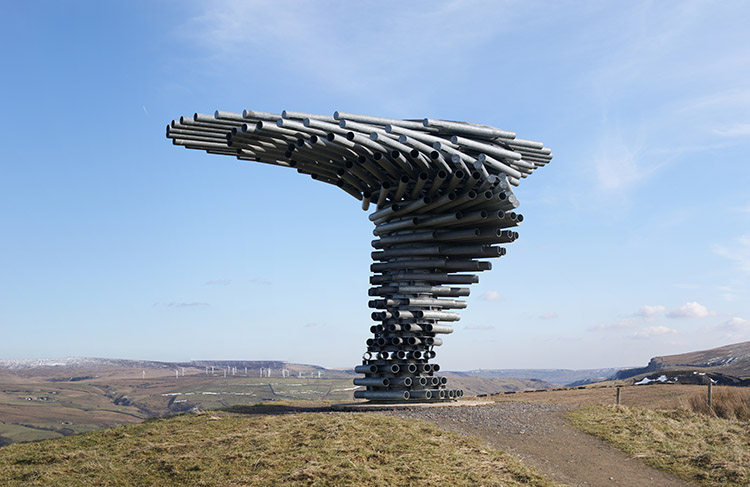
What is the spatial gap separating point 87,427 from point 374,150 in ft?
516

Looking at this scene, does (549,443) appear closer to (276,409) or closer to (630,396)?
(276,409)

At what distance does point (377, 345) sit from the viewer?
22.7 metres

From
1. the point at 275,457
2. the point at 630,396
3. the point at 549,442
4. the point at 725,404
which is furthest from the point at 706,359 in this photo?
the point at 275,457

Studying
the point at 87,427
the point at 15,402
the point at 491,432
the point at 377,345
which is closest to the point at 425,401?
the point at 377,345

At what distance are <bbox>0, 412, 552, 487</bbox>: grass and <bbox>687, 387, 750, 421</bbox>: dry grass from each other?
1083cm

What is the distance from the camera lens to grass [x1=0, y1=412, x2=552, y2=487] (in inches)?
514

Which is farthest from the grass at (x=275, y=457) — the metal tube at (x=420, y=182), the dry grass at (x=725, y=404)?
the dry grass at (x=725, y=404)

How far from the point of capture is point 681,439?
699 inches

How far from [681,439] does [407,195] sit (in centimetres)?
1105

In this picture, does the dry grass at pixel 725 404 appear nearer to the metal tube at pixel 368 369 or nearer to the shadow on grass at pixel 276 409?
the metal tube at pixel 368 369

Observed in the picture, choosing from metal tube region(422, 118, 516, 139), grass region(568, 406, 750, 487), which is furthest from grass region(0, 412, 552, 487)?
metal tube region(422, 118, 516, 139)

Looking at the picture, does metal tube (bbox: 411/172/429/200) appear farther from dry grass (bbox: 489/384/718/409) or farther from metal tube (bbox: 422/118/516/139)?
dry grass (bbox: 489/384/718/409)

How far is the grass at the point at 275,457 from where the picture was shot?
13047 millimetres

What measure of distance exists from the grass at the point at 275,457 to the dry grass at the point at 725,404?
10.8 meters
